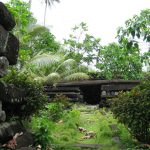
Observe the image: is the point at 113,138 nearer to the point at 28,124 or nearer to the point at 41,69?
the point at 28,124

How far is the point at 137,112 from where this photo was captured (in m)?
6.55

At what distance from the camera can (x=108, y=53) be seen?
1964 centimetres

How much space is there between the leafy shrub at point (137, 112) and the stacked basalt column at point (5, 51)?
7.57 ft

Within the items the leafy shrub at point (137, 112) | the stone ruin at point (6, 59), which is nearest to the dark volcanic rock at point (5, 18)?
the stone ruin at point (6, 59)

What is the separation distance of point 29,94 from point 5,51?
6.47ft

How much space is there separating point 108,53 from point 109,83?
6.37 m

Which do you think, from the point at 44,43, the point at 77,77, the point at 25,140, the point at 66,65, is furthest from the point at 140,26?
the point at 44,43

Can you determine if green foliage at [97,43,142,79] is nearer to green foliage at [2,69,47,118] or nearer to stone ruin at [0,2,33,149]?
green foliage at [2,69,47,118]

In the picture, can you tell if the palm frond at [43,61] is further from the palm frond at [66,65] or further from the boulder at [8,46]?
the boulder at [8,46]

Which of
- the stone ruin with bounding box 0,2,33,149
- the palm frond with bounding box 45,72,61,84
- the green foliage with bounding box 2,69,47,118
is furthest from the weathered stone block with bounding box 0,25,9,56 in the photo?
the palm frond with bounding box 45,72,61,84

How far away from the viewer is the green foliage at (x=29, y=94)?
6.88m

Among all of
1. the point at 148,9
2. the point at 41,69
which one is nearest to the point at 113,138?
the point at 148,9

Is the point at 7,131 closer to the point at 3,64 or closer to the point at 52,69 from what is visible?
the point at 3,64

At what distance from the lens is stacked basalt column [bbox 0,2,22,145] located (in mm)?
5059
